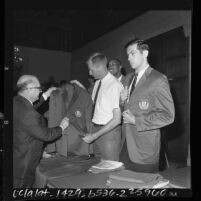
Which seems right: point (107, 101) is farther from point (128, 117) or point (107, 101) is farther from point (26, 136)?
point (26, 136)

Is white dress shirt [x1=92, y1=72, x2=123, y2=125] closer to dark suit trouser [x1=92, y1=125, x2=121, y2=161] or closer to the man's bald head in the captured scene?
dark suit trouser [x1=92, y1=125, x2=121, y2=161]

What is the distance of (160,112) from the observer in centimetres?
191

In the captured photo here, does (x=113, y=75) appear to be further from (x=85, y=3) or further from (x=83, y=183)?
(x=83, y=183)

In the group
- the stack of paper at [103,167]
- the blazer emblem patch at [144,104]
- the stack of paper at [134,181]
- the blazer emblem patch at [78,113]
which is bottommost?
the stack of paper at [134,181]

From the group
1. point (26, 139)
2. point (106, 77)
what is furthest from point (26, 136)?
point (106, 77)

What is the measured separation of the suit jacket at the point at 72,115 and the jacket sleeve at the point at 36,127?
0.08 m

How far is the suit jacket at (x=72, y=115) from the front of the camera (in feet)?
6.54

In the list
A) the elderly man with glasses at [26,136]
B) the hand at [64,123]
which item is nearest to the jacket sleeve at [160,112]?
the hand at [64,123]

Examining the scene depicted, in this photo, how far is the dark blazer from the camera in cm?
190

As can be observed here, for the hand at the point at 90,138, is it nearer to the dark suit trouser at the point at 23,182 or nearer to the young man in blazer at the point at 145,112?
the young man in blazer at the point at 145,112

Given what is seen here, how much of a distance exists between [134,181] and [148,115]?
1.82 feet

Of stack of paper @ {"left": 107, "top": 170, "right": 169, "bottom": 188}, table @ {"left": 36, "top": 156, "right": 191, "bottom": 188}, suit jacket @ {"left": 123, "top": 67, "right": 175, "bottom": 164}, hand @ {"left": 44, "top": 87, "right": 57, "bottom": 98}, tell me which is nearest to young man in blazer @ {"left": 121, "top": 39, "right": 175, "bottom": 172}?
suit jacket @ {"left": 123, "top": 67, "right": 175, "bottom": 164}

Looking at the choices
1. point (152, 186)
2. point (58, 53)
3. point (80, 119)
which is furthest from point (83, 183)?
point (58, 53)

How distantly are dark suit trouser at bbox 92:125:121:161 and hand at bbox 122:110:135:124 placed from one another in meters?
0.08
